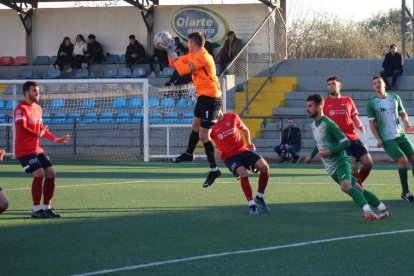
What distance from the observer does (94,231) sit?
11.1 m

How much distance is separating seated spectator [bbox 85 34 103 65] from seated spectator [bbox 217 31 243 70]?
5.10m

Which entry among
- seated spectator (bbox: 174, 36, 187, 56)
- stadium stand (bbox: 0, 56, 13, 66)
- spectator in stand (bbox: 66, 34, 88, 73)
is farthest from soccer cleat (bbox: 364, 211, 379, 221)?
stadium stand (bbox: 0, 56, 13, 66)

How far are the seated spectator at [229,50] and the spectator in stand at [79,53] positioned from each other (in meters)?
5.39

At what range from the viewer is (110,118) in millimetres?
28500

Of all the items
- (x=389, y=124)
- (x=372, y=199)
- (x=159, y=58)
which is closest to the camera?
(x=372, y=199)

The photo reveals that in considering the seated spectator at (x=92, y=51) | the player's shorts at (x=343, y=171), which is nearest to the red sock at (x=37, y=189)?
the player's shorts at (x=343, y=171)

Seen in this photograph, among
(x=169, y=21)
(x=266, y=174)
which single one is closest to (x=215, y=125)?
(x=266, y=174)

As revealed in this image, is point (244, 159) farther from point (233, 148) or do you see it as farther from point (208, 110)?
point (208, 110)

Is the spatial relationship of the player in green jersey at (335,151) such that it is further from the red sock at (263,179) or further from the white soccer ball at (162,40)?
the white soccer ball at (162,40)

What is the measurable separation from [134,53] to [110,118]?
21.8 ft

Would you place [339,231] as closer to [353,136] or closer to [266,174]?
[266,174]

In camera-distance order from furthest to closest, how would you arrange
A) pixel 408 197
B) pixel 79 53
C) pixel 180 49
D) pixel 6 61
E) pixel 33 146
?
pixel 6 61, pixel 79 53, pixel 180 49, pixel 408 197, pixel 33 146

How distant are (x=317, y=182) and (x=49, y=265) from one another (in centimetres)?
1088

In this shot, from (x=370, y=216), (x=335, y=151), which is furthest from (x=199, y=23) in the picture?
(x=370, y=216)
